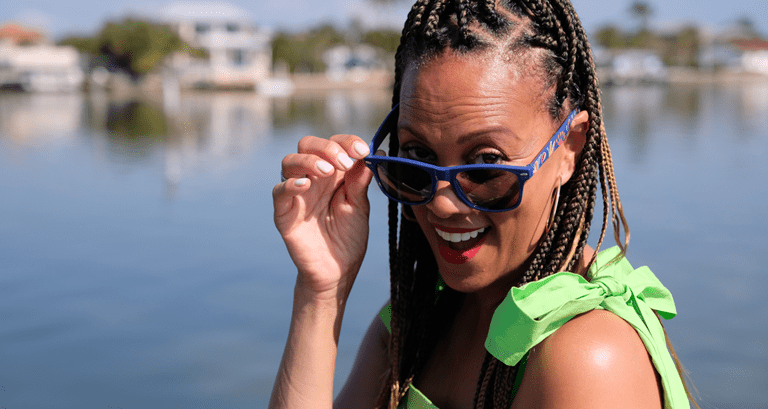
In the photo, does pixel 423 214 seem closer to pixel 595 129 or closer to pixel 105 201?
pixel 595 129

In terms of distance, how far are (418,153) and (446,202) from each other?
0.14 metres

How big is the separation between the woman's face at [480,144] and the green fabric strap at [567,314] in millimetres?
208

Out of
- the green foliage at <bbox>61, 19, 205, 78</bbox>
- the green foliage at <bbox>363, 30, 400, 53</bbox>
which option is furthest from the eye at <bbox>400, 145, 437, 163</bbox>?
the green foliage at <bbox>363, 30, 400, 53</bbox>

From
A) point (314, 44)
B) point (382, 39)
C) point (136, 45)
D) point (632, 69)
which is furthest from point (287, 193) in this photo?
point (382, 39)

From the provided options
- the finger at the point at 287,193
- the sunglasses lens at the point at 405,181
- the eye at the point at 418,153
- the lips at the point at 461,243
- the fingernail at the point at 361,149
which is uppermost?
the eye at the point at 418,153

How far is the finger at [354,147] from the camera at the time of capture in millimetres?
1750

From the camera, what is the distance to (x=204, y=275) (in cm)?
704

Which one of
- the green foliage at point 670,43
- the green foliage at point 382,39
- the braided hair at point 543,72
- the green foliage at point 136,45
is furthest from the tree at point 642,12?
the braided hair at point 543,72

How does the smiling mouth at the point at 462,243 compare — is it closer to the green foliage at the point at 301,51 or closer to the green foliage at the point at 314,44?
the green foliage at the point at 314,44

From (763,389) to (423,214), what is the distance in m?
3.77

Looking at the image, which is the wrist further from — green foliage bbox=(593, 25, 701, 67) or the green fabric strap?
green foliage bbox=(593, 25, 701, 67)

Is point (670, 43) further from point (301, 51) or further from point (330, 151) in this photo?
point (330, 151)

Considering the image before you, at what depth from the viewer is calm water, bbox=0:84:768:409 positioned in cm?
493

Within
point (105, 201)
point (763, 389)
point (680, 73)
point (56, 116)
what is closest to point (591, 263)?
point (763, 389)
